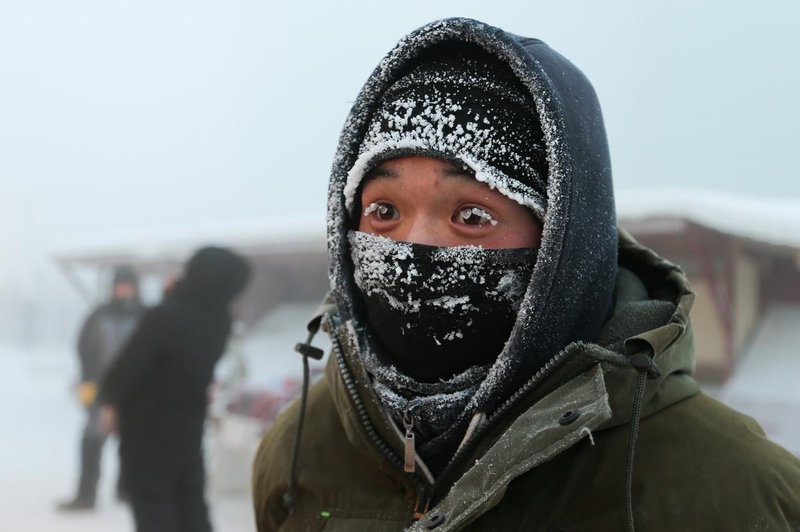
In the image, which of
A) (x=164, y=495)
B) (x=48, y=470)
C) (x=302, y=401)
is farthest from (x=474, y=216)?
(x=48, y=470)

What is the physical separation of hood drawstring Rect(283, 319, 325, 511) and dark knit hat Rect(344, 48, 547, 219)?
1.00ft

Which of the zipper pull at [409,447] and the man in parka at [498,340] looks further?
the zipper pull at [409,447]

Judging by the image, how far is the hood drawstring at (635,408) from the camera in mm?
807

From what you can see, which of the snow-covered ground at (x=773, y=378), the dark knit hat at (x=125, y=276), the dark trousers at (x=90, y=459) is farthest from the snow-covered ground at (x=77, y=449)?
the snow-covered ground at (x=773, y=378)

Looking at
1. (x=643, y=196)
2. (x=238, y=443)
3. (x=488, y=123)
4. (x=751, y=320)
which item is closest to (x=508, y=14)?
(x=643, y=196)

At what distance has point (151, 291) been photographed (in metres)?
4.70

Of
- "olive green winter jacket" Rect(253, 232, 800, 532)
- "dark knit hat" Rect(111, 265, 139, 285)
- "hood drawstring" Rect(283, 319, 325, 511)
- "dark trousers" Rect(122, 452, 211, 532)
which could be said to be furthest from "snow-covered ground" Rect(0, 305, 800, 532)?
"olive green winter jacket" Rect(253, 232, 800, 532)

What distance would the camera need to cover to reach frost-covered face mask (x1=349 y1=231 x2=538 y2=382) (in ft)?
3.25

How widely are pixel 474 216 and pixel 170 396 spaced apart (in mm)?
2482

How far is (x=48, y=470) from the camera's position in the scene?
16.7 ft

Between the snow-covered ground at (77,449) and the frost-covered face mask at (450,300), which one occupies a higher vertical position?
the frost-covered face mask at (450,300)

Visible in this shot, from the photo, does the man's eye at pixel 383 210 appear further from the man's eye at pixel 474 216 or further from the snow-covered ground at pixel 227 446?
the snow-covered ground at pixel 227 446

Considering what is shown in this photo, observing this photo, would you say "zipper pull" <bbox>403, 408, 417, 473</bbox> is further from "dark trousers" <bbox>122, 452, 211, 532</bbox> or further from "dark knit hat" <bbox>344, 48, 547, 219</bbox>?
"dark trousers" <bbox>122, 452, 211, 532</bbox>

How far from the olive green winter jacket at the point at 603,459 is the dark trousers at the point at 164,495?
2341 millimetres
